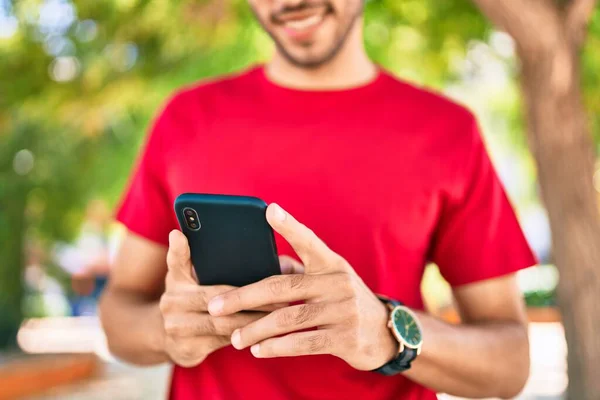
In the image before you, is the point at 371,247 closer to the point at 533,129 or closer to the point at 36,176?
the point at 533,129

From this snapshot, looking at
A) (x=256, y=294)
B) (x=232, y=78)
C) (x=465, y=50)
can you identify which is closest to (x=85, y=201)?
(x=465, y=50)

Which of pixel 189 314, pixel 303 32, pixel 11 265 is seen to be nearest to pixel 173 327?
pixel 189 314

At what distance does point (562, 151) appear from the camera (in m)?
5.10

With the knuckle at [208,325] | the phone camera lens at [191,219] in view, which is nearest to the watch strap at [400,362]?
the knuckle at [208,325]

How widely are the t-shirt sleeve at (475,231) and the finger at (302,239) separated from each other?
1.85 feet

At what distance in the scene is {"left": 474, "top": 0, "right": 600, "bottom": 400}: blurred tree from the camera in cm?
494

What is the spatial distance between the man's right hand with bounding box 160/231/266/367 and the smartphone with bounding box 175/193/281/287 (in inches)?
1.3

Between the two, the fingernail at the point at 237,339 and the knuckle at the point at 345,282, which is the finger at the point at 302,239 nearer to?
the knuckle at the point at 345,282

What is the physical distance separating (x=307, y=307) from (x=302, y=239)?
139mm

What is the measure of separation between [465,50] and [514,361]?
5.32 m

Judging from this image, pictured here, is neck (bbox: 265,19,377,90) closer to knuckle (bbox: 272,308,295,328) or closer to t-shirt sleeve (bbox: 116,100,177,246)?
t-shirt sleeve (bbox: 116,100,177,246)

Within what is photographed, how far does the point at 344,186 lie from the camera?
1800mm

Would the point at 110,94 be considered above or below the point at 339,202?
below

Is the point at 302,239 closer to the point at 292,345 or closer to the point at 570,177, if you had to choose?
the point at 292,345
